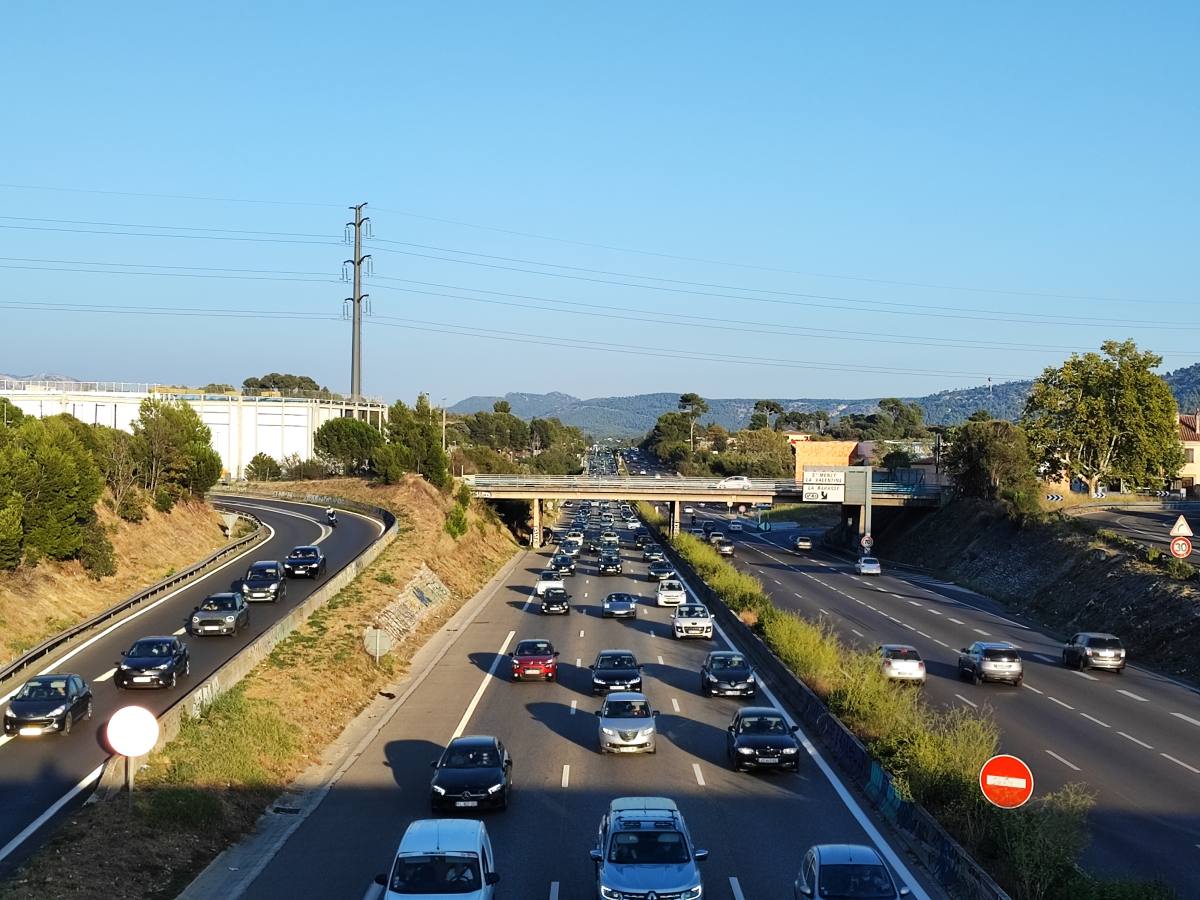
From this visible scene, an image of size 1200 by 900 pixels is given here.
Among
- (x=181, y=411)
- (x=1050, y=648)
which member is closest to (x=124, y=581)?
(x=181, y=411)

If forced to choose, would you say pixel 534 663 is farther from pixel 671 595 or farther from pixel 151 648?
pixel 671 595

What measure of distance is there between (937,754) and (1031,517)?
189ft

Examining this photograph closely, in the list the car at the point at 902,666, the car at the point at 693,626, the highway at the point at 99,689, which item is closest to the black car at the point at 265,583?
the highway at the point at 99,689

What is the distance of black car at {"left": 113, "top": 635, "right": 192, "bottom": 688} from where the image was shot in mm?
31203

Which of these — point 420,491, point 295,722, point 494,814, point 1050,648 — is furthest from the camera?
point 420,491

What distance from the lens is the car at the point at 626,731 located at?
2725 centimetres

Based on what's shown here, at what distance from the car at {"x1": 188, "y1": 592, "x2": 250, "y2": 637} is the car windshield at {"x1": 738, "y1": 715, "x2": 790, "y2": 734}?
20.6 meters

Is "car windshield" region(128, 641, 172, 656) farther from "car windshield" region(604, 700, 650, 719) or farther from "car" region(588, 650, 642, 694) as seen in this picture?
"car windshield" region(604, 700, 650, 719)

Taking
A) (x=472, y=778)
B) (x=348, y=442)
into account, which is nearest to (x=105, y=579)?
(x=472, y=778)

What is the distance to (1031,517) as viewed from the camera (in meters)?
76.1

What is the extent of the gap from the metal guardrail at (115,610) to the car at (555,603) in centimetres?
1596

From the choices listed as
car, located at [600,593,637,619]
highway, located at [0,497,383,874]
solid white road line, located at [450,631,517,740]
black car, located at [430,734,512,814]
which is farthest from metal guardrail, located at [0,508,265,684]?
car, located at [600,593,637,619]

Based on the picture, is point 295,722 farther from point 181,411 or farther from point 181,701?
point 181,411

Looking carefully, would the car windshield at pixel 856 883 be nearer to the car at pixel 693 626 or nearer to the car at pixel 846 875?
the car at pixel 846 875
